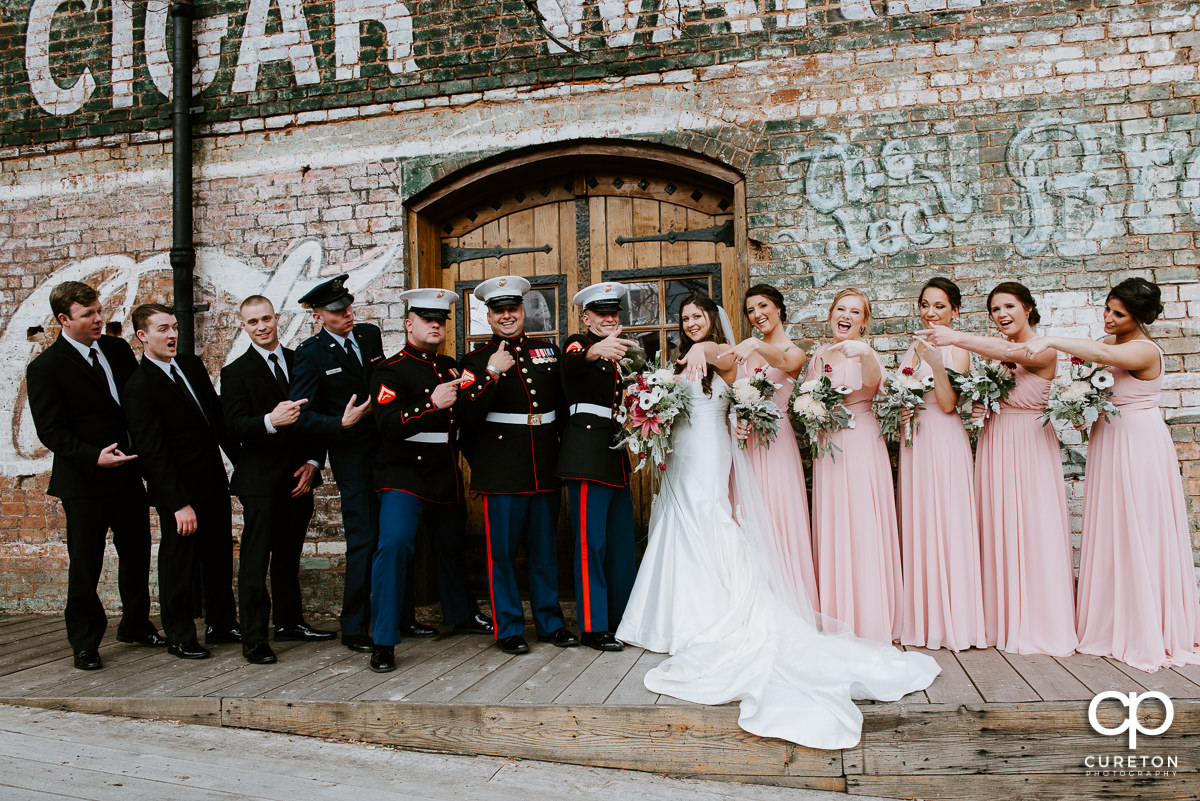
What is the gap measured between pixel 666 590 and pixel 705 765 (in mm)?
1166

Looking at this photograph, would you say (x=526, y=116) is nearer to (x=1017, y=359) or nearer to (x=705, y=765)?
(x=1017, y=359)

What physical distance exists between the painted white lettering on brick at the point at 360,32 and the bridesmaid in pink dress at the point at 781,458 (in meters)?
3.19

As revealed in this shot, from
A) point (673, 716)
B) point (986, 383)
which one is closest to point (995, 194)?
point (986, 383)

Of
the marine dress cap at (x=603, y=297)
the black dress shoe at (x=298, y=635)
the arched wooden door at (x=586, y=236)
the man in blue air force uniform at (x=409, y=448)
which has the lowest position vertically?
the black dress shoe at (x=298, y=635)

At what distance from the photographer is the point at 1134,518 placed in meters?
4.13

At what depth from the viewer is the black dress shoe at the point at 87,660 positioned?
4531mm

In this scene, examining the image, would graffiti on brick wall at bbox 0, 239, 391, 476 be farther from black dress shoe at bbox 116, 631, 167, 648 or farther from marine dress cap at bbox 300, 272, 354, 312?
black dress shoe at bbox 116, 631, 167, 648

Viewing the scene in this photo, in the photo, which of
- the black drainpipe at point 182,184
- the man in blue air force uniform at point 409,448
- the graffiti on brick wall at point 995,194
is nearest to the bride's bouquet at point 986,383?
the graffiti on brick wall at point 995,194

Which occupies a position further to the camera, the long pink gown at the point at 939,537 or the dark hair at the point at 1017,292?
the dark hair at the point at 1017,292

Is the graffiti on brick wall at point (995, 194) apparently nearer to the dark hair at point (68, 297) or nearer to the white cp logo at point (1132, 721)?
the white cp logo at point (1132, 721)

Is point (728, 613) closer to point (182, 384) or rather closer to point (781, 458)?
point (781, 458)

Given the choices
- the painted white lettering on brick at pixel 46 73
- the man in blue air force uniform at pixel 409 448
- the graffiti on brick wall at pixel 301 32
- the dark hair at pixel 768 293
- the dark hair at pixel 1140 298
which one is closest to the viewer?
the dark hair at pixel 1140 298

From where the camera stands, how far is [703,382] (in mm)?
4668

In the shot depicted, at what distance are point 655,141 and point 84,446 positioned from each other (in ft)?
12.9
